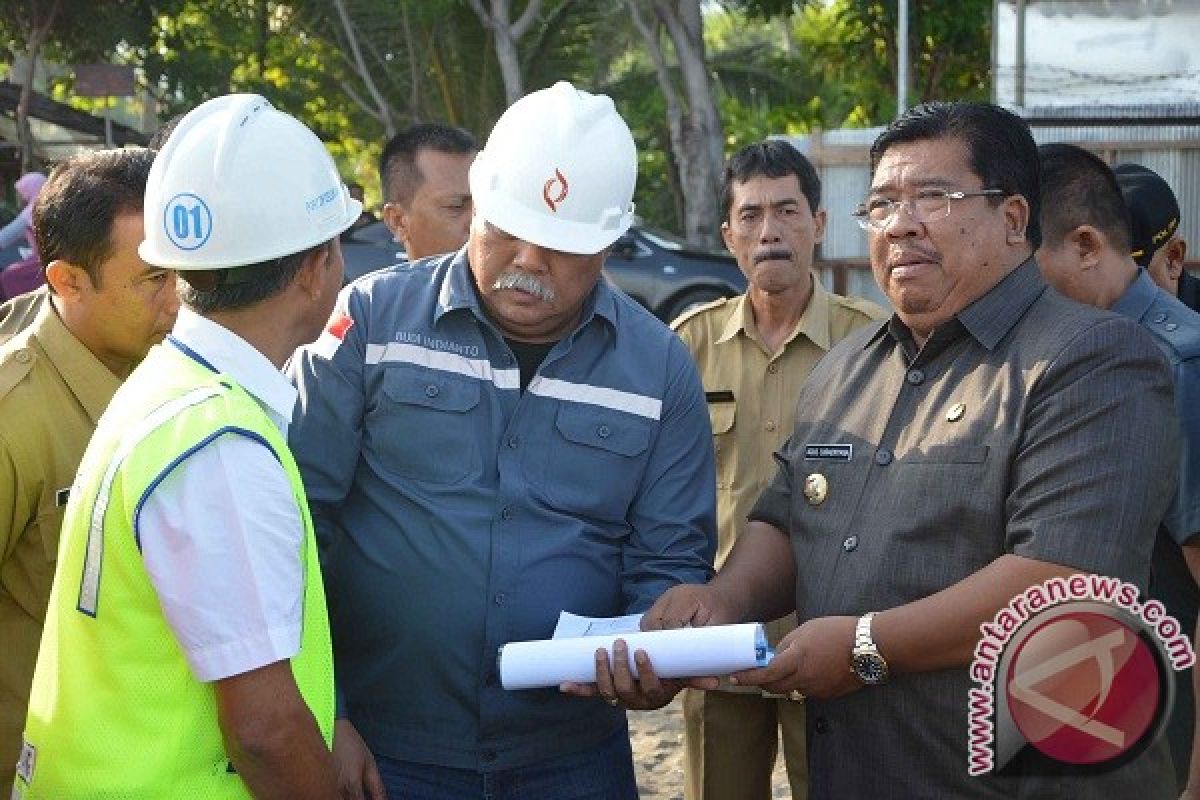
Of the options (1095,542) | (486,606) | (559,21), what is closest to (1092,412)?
(1095,542)

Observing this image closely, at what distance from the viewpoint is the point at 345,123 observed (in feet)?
95.2

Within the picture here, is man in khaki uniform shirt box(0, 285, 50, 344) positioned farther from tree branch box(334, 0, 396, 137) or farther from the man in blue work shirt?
tree branch box(334, 0, 396, 137)

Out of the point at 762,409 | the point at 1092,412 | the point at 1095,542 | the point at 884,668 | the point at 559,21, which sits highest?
the point at 1092,412

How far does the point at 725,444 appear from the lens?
4.72 metres

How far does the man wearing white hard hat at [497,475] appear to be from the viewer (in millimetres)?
3229

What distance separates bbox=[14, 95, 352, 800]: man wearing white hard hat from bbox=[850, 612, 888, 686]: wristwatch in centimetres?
95

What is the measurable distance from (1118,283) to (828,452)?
0.98m

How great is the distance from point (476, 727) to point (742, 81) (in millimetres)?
23939

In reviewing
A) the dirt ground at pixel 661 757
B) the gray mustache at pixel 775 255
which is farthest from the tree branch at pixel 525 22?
the gray mustache at pixel 775 255

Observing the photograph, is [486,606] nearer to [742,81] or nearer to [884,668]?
[884,668]

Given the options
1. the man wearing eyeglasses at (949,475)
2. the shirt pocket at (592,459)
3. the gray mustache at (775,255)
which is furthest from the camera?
the gray mustache at (775,255)

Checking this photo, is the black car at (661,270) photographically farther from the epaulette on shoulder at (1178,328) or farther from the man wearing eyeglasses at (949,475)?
the man wearing eyeglasses at (949,475)
